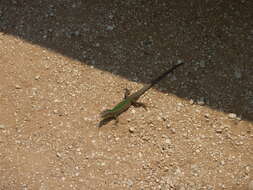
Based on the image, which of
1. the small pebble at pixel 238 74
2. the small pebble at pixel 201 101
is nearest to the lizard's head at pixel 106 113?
the small pebble at pixel 201 101

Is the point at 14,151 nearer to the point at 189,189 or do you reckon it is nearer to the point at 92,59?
the point at 92,59

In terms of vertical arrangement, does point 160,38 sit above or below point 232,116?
above

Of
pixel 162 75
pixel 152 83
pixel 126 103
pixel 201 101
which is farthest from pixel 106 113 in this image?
pixel 201 101

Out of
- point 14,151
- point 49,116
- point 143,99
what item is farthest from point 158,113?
point 14,151

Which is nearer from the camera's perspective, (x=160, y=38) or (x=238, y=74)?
(x=238, y=74)

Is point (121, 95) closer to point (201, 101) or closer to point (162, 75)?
point (162, 75)

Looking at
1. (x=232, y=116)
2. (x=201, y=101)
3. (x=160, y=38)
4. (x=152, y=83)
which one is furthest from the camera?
(x=160, y=38)

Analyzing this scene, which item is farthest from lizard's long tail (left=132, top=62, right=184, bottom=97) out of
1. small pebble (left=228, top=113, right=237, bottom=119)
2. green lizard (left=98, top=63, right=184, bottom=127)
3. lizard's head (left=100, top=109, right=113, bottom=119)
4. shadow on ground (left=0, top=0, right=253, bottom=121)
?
small pebble (left=228, top=113, right=237, bottom=119)
